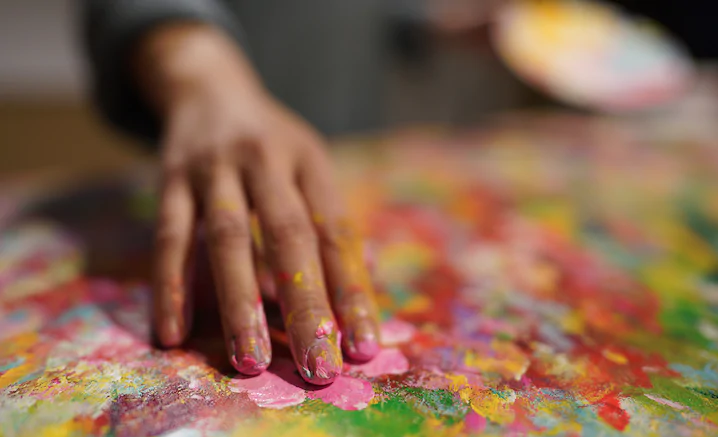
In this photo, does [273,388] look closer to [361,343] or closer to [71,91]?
[361,343]

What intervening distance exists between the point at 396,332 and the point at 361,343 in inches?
2.5

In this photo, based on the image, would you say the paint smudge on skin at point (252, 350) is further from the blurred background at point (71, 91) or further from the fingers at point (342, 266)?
the blurred background at point (71, 91)

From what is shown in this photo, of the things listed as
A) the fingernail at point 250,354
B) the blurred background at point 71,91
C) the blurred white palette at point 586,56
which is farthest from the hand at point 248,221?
the blurred background at point 71,91

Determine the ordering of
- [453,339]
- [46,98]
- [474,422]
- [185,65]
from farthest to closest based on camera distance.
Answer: [46,98]
[185,65]
[453,339]
[474,422]

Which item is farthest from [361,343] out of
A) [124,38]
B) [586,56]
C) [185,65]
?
[586,56]

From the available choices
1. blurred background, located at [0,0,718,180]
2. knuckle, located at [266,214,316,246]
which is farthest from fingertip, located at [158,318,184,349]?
blurred background, located at [0,0,718,180]

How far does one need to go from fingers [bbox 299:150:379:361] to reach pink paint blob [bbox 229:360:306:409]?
51mm

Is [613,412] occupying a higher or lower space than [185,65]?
lower

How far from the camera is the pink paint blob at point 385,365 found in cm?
39

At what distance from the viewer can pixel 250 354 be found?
0.37 meters

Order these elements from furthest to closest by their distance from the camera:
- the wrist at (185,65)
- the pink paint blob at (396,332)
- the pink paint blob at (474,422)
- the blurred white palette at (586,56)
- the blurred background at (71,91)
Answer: the blurred background at (71,91), the blurred white palette at (586,56), the wrist at (185,65), the pink paint blob at (396,332), the pink paint blob at (474,422)

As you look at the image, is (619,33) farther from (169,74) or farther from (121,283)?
(121,283)

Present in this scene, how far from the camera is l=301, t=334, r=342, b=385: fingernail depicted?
36 cm

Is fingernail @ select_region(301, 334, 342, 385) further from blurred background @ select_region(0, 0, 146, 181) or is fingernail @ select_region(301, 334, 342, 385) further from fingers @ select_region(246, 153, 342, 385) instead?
blurred background @ select_region(0, 0, 146, 181)
